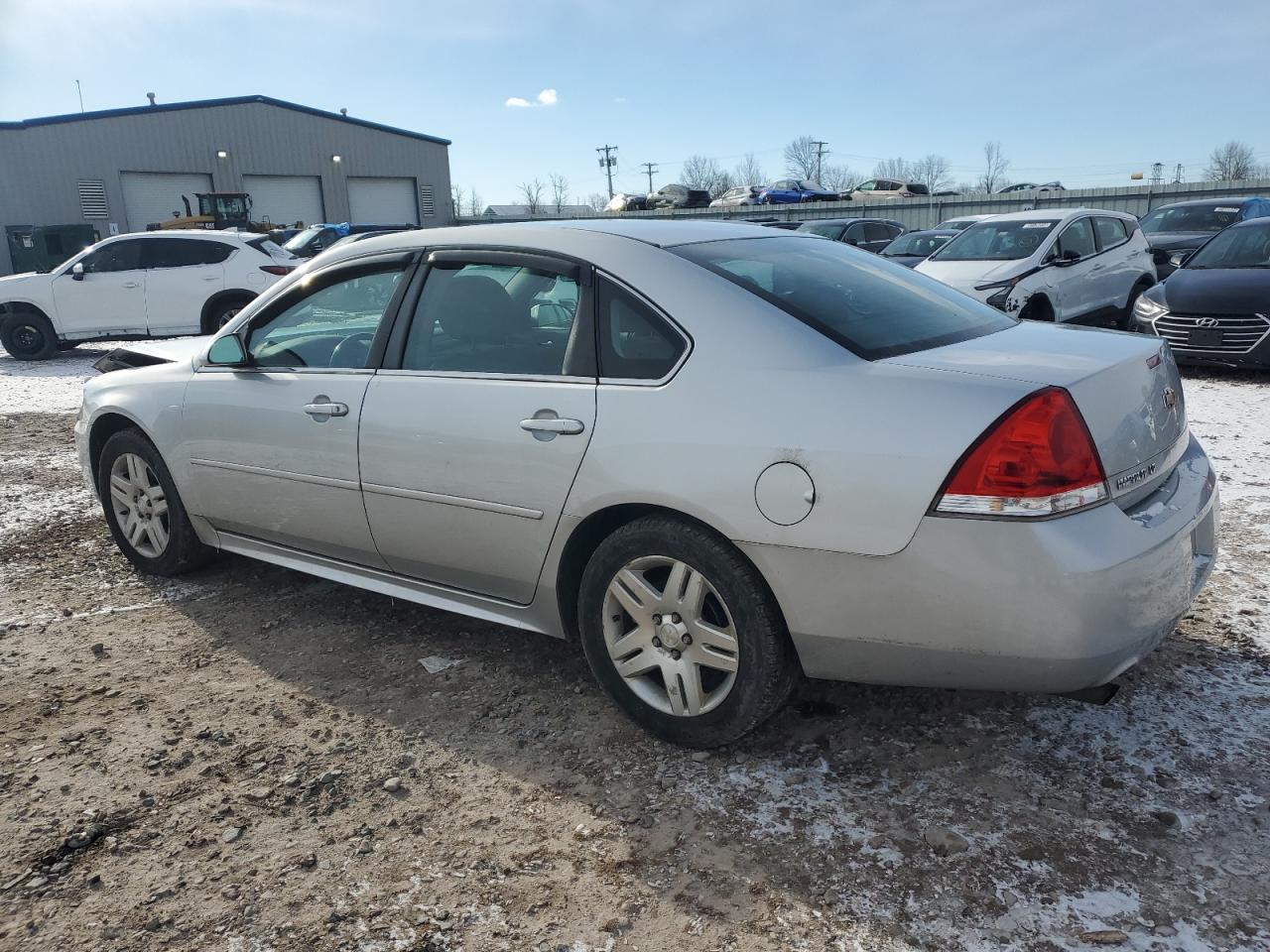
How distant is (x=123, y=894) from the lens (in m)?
2.38

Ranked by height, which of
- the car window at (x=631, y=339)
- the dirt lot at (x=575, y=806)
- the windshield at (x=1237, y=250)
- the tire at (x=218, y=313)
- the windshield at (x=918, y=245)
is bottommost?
the dirt lot at (x=575, y=806)

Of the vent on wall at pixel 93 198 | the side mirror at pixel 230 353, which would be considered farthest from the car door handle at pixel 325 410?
the vent on wall at pixel 93 198

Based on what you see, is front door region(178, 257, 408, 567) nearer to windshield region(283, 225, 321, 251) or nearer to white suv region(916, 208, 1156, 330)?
white suv region(916, 208, 1156, 330)

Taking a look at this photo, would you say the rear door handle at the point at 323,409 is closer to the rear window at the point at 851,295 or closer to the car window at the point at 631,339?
the car window at the point at 631,339

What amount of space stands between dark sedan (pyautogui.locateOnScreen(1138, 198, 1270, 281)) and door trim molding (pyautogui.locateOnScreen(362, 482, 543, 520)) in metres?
13.5

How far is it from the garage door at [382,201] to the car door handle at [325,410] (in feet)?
138

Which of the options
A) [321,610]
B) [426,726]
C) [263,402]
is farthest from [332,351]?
[426,726]

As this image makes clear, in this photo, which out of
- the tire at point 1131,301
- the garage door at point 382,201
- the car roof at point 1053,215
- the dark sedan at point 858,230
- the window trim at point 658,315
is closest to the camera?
the window trim at point 658,315

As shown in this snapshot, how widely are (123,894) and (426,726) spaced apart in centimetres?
98

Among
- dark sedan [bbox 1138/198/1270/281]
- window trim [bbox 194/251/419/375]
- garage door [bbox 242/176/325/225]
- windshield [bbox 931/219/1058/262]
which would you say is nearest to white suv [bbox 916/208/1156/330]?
windshield [bbox 931/219/1058/262]

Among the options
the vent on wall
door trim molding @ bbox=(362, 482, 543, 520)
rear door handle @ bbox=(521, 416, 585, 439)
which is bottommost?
door trim molding @ bbox=(362, 482, 543, 520)

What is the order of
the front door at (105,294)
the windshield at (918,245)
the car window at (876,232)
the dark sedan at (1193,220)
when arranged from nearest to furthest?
the front door at (105,294), the dark sedan at (1193,220), the windshield at (918,245), the car window at (876,232)

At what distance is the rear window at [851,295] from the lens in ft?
9.03

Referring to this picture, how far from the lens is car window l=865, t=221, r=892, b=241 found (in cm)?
1902
